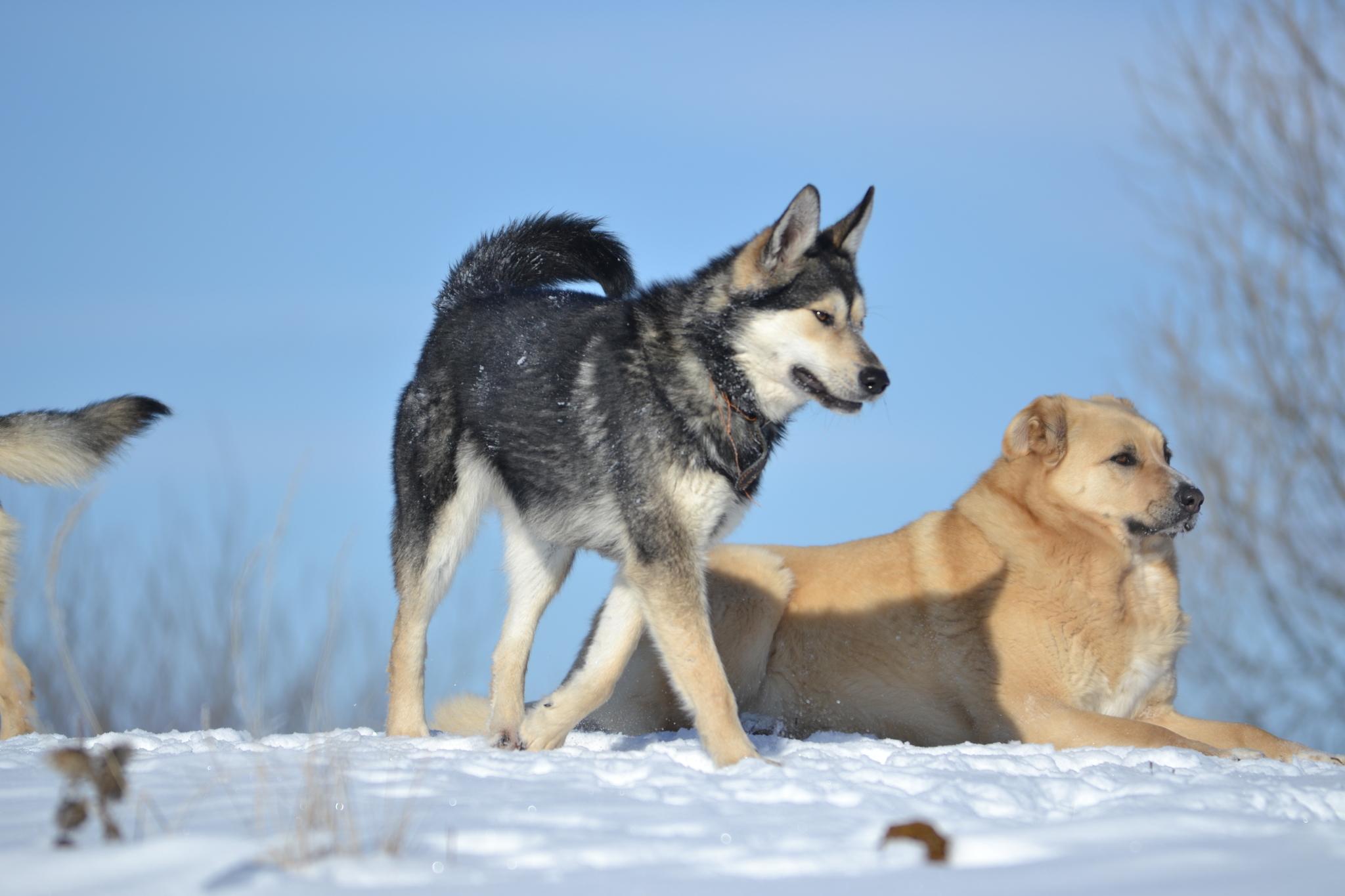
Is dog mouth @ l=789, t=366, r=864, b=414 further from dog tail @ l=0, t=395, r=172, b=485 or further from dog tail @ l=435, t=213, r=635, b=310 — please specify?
dog tail @ l=0, t=395, r=172, b=485

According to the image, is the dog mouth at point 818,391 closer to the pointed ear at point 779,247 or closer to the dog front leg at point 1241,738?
the pointed ear at point 779,247

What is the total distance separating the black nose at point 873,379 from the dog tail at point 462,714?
2.73 m

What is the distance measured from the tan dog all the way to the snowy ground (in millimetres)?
1179

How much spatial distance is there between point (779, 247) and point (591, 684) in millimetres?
1953

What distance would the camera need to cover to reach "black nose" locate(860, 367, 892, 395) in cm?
433

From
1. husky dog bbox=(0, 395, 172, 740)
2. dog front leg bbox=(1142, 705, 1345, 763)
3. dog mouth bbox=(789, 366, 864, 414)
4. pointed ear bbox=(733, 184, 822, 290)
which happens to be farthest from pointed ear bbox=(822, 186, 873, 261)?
husky dog bbox=(0, 395, 172, 740)

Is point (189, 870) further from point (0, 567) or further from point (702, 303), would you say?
point (0, 567)

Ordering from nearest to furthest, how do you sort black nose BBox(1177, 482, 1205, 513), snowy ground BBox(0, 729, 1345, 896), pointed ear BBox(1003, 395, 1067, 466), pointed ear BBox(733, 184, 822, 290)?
snowy ground BBox(0, 729, 1345, 896) < pointed ear BBox(733, 184, 822, 290) < black nose BBox(1177, 482, 1205, 513) < pointed ear BBox(1003, 395, 1067, 466)

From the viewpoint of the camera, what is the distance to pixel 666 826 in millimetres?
2891

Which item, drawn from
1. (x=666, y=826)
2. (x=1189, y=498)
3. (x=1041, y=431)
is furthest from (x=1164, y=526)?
(x=666, y=826)

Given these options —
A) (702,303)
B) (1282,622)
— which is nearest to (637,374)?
(702,303)

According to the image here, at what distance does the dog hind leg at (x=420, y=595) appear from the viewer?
5082 mm

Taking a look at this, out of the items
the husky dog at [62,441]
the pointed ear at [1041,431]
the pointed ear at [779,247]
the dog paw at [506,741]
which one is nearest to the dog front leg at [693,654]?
the dog paw at [506,741]

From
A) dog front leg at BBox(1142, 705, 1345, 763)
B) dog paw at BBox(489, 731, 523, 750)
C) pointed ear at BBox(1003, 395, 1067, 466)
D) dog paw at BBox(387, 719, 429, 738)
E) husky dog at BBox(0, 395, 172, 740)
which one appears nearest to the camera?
dog paw at BBox(489, 731, 523, 750)
